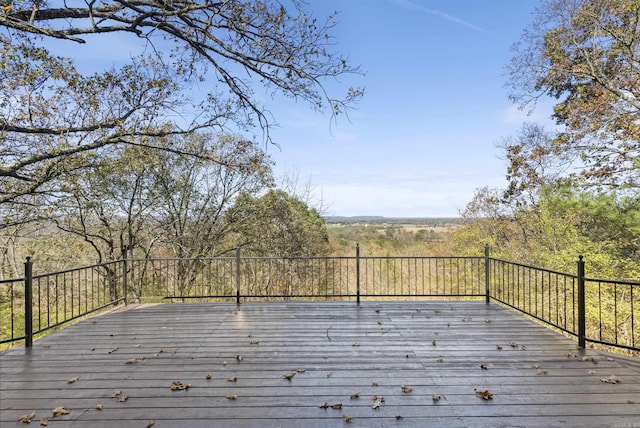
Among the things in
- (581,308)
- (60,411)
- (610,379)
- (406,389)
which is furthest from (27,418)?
(581,308)

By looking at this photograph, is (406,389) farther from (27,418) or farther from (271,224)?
(271,224)

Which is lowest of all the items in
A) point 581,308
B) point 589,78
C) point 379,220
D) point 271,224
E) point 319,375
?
point 319,375

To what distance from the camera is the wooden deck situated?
2.34 meters

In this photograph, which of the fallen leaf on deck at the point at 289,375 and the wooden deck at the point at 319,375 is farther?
the fallen leaf on deck at the point at 289,375

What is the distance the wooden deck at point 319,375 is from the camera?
7.68 ft

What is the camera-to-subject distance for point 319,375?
301 centimetres

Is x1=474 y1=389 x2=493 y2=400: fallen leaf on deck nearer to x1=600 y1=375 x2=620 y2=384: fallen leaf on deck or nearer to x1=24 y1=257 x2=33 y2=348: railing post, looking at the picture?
x1=600 y1=375 x2=620 y2=384: fallen leaf on deck

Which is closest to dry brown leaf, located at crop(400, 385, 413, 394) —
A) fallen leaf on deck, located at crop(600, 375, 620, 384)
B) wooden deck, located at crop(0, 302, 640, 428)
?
wooden deck, located at crop(0, 302, 640, 428)

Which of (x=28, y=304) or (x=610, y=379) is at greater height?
(x=28, y=304)

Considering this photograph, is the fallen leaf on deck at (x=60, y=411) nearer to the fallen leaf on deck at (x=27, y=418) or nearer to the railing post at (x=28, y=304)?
the fallen leaf on deck at (x=27, y=418)

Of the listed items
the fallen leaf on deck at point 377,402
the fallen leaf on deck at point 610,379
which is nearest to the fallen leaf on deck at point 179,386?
the fallen leaf on deck at point 377,402

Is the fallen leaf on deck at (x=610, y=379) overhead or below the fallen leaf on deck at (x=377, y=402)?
below

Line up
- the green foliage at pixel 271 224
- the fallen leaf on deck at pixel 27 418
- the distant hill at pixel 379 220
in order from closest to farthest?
the fallen leaf on deck at pixel 27 418
the green foliage at pixel 271 224
the distant hill at pixel 379 220

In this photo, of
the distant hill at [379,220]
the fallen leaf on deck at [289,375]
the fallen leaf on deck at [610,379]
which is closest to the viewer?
the fallen leaf on deck at [610,379]
